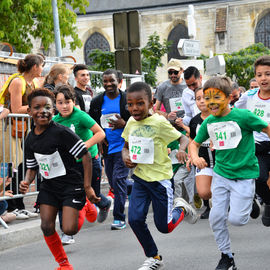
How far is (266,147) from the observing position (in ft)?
21.8

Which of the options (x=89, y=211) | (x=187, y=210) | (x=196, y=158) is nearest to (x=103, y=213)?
(x=89, y=211)

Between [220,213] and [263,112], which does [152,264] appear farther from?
[263,112]

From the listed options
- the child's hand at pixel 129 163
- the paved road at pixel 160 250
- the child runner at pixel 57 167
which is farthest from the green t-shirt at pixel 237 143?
the child runner at pixel 57 167

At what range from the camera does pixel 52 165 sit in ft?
18.4

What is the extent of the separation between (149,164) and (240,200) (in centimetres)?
88

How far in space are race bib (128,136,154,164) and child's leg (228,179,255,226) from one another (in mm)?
758

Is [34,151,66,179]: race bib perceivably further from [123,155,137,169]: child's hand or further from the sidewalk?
the sidewalk

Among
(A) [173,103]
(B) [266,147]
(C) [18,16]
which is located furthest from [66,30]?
(B) [266,147]

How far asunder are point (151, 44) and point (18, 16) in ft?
34.8

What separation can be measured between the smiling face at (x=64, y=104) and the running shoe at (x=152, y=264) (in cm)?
210

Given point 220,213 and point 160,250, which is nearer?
point 220,213

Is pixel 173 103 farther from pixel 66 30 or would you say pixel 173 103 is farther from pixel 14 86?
pixel 66 30

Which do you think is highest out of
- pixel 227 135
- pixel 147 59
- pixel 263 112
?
pixel 147 59

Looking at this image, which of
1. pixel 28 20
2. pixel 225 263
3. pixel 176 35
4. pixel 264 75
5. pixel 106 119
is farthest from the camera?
pixel 176 35
